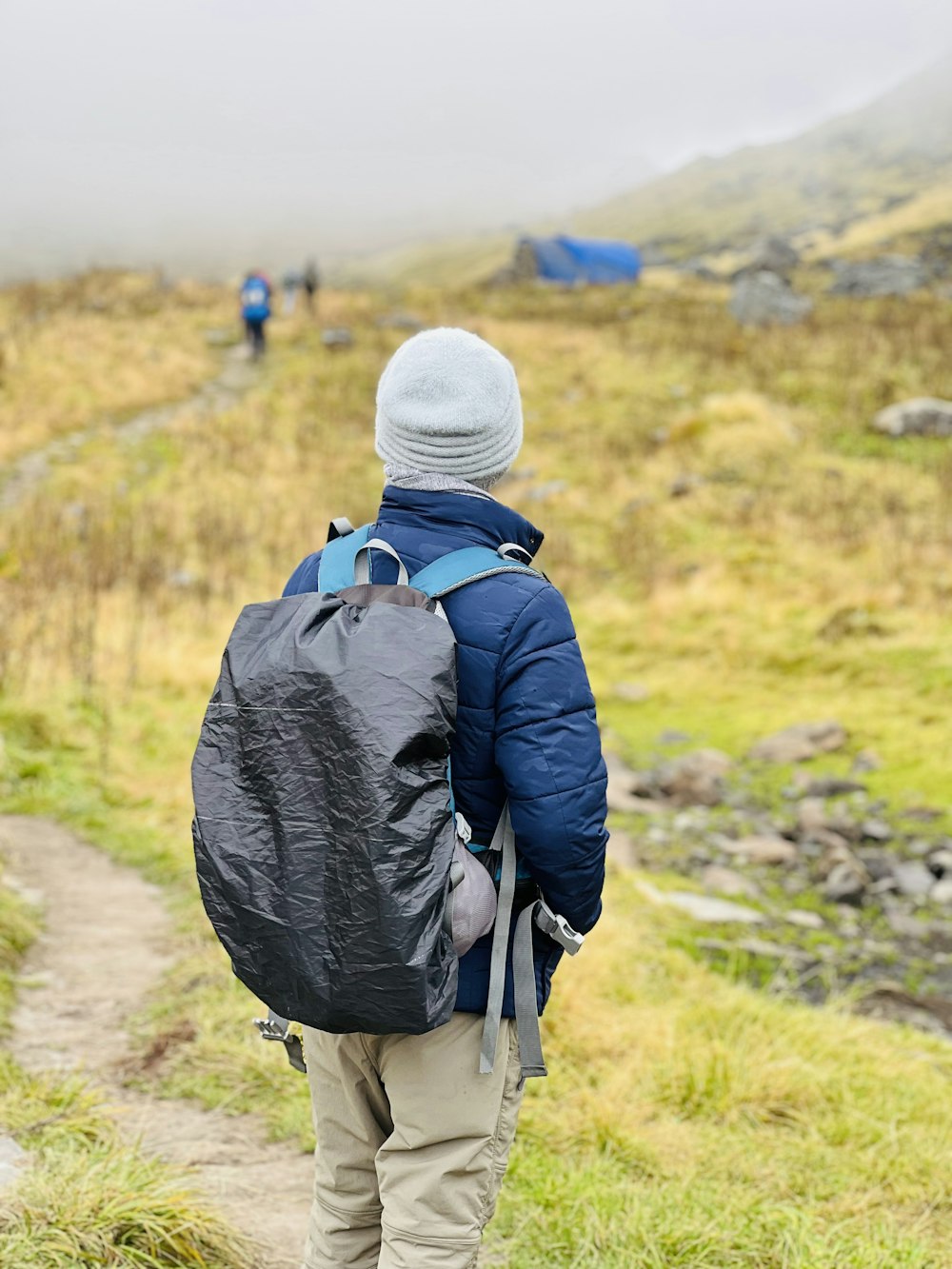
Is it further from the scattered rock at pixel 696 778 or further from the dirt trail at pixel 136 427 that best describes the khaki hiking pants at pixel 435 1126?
the dirt trail at pixel 136 427

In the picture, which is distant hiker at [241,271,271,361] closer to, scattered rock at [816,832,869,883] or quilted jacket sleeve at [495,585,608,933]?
scattered rock at [816,832,869,883]

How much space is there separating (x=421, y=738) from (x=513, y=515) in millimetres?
527

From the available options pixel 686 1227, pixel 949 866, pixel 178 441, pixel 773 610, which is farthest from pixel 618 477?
pixel 686 1227

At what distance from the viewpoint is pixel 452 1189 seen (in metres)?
1.87

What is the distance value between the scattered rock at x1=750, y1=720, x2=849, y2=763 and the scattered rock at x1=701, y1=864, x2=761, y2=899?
195cm

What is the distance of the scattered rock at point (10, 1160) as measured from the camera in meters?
2.59

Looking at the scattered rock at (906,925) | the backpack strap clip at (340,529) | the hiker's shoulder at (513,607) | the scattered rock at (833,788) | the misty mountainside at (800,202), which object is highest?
the misty mountainside at (800,202)

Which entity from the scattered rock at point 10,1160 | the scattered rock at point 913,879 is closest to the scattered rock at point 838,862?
the scattered rock at point 913,879

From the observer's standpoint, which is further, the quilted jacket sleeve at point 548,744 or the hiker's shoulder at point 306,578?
the hiker's shoulder at point 306,578

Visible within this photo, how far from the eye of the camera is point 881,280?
3098cm

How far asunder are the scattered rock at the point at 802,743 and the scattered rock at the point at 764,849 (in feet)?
4.48

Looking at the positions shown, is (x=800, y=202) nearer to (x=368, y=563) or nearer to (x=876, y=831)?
(x=876, y=831)

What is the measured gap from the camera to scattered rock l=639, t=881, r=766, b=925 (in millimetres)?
5801

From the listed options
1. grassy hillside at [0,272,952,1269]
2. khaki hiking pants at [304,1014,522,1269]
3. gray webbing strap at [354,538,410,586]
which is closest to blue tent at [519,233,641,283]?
grassy hillside at [0,272,952,1269]
